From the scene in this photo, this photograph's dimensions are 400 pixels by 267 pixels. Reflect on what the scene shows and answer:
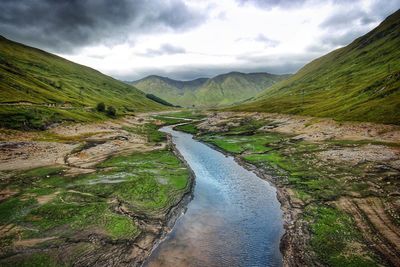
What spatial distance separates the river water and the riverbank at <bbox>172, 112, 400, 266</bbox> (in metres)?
2.44

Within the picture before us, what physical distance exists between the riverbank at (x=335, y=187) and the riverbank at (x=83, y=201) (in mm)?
18538

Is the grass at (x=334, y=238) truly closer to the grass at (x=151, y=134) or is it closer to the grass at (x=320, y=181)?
the grass at (x=320, y=181)

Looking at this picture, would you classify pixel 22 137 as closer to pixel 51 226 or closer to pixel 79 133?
pixel 79 133

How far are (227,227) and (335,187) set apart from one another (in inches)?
839

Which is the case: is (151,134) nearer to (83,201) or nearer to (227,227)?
(83,201)

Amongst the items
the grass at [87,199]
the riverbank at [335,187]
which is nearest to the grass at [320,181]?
the riverbank at [335,187]

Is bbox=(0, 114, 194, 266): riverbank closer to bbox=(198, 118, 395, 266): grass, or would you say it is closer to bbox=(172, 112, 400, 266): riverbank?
bbox=(172, 112, 400, 266): riverbank

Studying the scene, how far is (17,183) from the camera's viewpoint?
4906 centimetres

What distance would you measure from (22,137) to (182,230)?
61.4 meters

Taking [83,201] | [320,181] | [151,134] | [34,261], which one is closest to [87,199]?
[83,201]

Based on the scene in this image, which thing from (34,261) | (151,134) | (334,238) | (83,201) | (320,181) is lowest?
(34,261)

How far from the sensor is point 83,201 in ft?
147

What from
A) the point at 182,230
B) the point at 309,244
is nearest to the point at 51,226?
the point at 182,230

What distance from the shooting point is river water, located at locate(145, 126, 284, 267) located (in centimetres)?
3444
